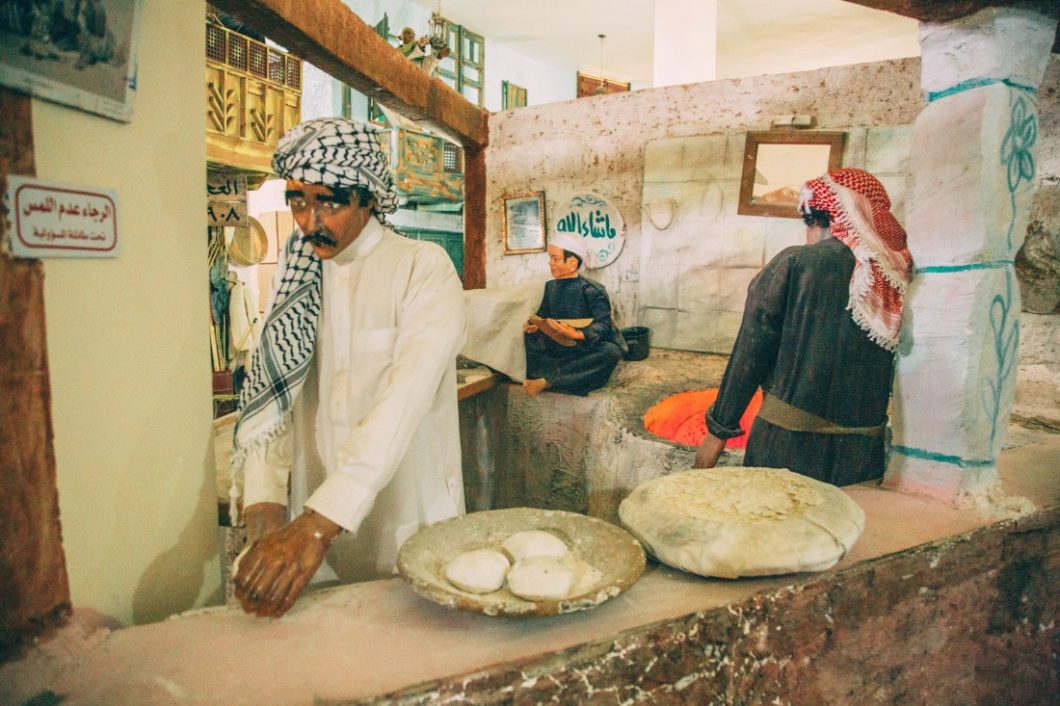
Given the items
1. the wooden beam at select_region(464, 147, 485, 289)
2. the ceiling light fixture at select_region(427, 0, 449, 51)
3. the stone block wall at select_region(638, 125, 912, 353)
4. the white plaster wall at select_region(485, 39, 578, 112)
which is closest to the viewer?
the stone block wall at select_region(638, 125, 912, 353)

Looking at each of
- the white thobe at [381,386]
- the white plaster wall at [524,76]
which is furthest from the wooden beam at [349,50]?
the white plaster wall at [524,76]

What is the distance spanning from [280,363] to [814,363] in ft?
5.91

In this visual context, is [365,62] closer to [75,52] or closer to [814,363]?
[75,52]

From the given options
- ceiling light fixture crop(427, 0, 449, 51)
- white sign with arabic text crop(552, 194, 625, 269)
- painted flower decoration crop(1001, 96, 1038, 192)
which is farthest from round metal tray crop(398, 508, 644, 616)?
ceiling light fixture crop(427, 0, 449, 51)

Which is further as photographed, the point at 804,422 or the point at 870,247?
the point at 804,422

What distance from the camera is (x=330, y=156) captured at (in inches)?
66.4

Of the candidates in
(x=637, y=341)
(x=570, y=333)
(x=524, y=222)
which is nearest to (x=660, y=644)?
(x=570, y=333)

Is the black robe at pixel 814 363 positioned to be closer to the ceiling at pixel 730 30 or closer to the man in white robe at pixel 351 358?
the man in white robe at pixel 351 358

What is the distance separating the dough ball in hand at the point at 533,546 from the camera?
1413mm

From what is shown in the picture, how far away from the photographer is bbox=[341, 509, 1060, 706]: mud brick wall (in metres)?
1.22

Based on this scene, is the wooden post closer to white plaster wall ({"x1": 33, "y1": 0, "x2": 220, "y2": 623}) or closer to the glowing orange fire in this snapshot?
white plaster wall ({"x1": 33, "y1": 0, "x2": 220, "y2": 623})

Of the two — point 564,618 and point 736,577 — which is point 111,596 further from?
point 736,577

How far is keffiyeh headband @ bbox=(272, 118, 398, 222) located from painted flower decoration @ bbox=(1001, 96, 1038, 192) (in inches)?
79.1

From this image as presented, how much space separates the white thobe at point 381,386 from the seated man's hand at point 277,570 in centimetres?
35
